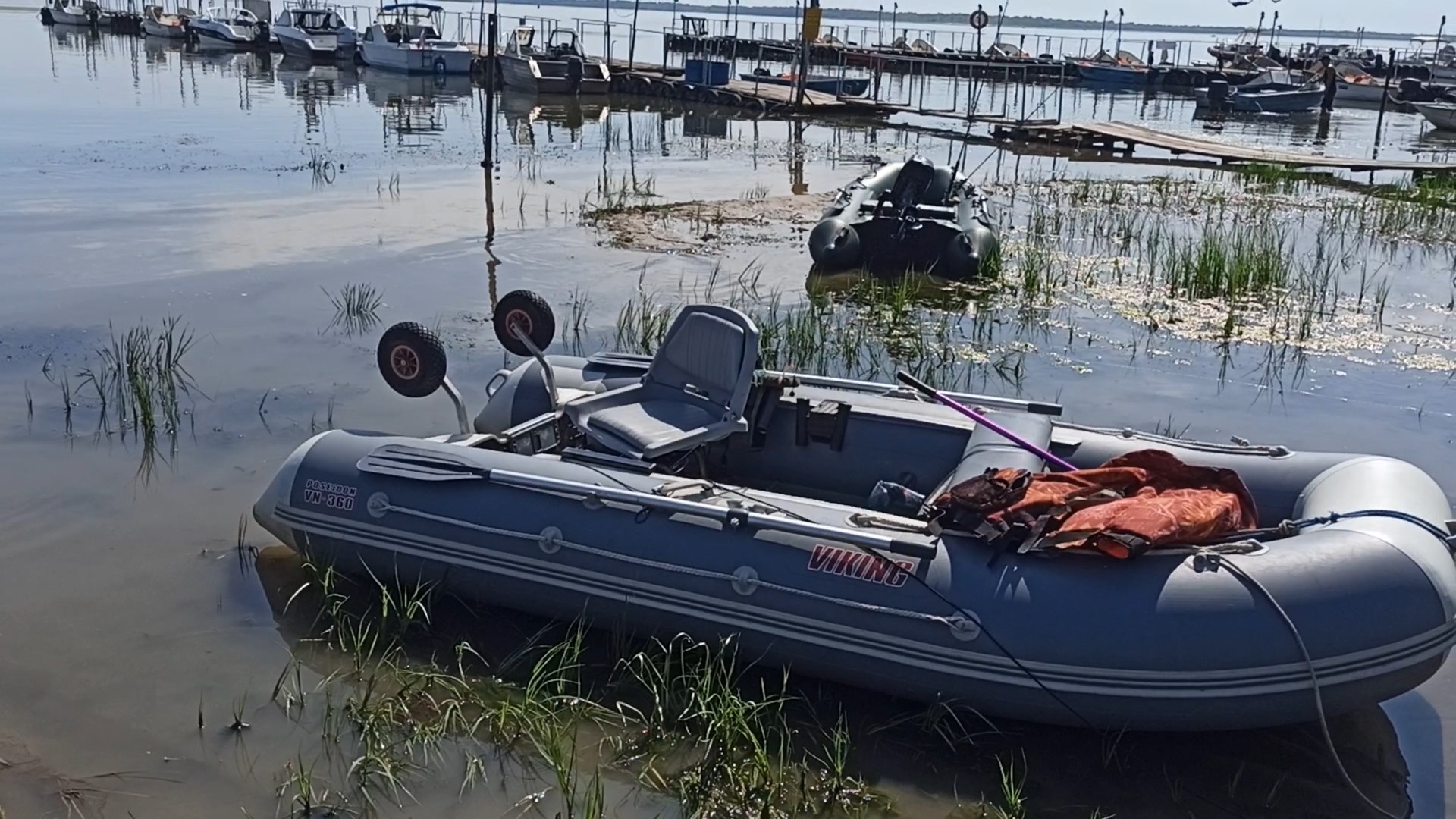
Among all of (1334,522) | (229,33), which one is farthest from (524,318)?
(229,33)

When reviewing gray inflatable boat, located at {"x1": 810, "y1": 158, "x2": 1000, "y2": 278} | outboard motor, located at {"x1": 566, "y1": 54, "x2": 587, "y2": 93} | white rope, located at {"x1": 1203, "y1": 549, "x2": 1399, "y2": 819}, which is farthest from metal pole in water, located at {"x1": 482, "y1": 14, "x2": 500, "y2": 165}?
outboard motor, located at {"x1": 566, "y1": 54, "x2": 587, "y2": 93}

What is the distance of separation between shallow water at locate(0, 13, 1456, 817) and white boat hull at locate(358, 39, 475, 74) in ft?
46.5

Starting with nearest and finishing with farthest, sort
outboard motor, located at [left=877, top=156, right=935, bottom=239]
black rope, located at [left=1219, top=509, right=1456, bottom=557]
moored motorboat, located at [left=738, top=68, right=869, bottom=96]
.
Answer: black rope, located at [left=1219, top=509, right=1456, bottom=557] → outboard motor, located at [left=877, top=156, right=935, bottom=239] → moored motorboat, located at [left=738, top=68, right=869, bottom=96]

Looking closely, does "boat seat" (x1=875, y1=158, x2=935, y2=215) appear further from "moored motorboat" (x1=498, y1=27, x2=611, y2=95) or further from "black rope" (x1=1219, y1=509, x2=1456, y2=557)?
"moored motorboat" (x1=498, y1=27, x2=611, y2=95)

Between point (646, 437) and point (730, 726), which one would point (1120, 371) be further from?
point (730, 726)

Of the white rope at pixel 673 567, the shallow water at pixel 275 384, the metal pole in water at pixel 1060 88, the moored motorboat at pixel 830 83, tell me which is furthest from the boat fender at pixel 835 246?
the moored motorboat at pixel 830 83

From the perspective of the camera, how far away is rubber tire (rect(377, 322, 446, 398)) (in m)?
6.18

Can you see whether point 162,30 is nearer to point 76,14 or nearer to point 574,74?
point 76,14

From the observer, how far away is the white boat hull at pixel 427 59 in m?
35.5

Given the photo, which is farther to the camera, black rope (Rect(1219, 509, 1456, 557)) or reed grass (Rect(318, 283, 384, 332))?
reed grass (Rect(318, 283, 384, 332))

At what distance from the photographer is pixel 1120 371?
9.22 meters

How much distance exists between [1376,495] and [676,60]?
50.6 m

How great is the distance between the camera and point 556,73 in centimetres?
3319

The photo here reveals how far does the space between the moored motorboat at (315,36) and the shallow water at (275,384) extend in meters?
18.0
